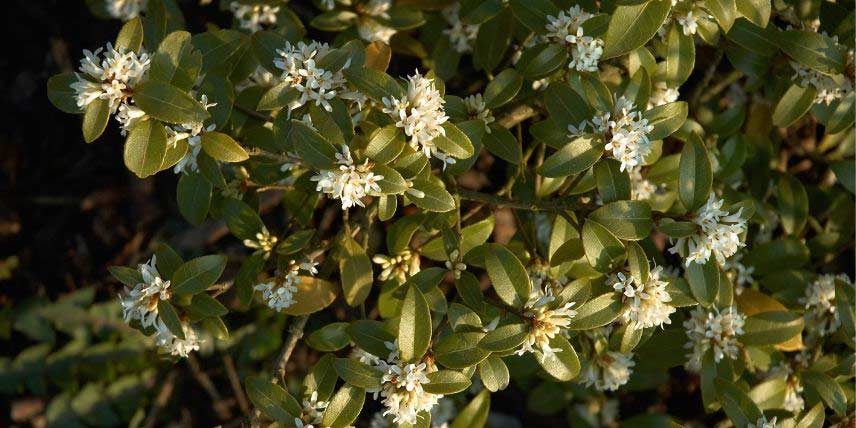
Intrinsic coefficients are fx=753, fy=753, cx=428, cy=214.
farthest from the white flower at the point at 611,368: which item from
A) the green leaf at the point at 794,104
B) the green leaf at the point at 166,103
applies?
the green leaf at the point at 166,103

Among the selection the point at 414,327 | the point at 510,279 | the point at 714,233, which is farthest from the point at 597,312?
the point at 414,327

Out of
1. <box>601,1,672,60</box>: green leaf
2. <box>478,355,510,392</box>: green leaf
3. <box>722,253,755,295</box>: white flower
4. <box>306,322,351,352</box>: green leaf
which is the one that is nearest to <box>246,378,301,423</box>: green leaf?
<box>306,322,351,352</box>: green leaf

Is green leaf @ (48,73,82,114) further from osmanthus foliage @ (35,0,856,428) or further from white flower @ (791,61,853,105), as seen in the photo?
white flower @ (791,61,853,105)

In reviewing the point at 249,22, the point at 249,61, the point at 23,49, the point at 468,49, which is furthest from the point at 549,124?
the point at 23,49

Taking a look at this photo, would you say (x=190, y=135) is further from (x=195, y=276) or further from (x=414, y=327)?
(x=414, y=327)

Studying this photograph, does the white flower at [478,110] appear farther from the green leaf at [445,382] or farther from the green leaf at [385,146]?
the green leaf at [445,382]
